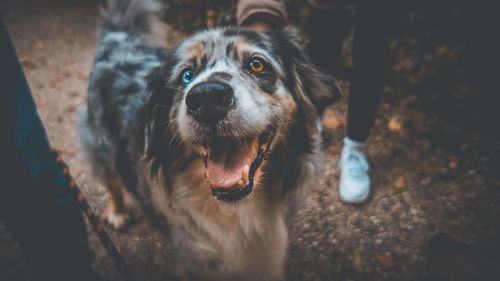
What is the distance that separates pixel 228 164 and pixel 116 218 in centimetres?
155

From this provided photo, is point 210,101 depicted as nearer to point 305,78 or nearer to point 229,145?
point 229,145

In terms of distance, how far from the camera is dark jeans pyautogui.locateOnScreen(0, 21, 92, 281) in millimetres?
1365

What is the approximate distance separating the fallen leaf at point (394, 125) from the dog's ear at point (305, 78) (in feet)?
5.13

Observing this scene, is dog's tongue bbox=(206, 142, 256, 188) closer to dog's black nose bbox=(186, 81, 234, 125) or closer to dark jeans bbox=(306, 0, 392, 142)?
dog's black nose bbox=(186, 81, 234, 125)

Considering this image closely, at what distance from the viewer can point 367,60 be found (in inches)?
86.4

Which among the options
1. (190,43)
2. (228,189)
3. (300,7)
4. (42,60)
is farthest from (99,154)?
(42,60)

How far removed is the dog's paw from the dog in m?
0.67

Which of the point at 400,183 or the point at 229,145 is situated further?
the point at 400,183

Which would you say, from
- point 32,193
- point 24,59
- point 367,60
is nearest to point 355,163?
point 367,60

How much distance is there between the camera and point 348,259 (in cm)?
239

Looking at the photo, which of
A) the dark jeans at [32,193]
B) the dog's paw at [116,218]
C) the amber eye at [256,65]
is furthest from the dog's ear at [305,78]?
the dog's paw at [116,218]

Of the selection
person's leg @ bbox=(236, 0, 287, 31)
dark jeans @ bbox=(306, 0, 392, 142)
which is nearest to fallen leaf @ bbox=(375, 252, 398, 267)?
dark jeans @ bbox=(306, 0, 392, 142)

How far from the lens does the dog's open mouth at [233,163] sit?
1550 mm

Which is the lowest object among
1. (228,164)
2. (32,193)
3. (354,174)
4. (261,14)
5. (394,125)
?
(354,174)
